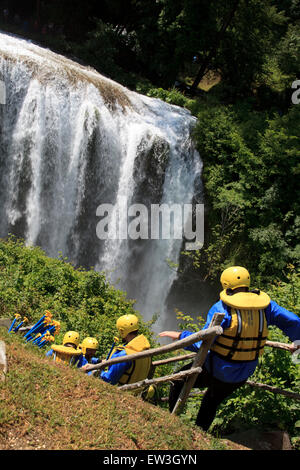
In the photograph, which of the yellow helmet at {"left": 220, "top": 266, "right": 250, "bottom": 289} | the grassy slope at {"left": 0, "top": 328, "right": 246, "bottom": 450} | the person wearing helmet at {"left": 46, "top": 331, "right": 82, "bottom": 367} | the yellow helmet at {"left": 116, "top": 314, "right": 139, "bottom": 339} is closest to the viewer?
the grassy slope at {"left": 0, "top": 328, "right": 246, "bottom": 450}

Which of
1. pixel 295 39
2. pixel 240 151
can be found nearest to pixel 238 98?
pixel 295 39

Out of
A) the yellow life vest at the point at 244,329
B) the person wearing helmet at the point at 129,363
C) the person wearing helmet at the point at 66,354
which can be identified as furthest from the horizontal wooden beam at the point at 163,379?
the person wearing helmet at the point at 66,354

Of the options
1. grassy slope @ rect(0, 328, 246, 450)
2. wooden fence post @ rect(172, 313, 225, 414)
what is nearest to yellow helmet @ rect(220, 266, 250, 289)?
wooden fence post @ rect(172, 313, 225, 414)

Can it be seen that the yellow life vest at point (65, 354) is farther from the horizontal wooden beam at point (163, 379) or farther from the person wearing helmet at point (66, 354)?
the horizontal wooden beam at point (163, 379)

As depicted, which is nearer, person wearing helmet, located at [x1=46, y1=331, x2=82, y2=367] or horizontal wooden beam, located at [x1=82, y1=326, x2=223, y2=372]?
horizontal wooden beam, located at [x1=82, y1=326, x2=223, y2=372]

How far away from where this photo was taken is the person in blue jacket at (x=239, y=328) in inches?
155

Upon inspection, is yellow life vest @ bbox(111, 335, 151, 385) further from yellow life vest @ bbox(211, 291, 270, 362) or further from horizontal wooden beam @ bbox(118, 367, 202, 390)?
yellow life vest @ bbox(211, 291, 270, 362)

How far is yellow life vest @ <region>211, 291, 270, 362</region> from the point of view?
12.9 feet

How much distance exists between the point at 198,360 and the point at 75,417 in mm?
1219

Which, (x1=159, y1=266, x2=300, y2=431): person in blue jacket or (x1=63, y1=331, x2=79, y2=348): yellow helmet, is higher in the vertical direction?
(x1=159, y1=266, x2=300, y2=431): person in blue jacket

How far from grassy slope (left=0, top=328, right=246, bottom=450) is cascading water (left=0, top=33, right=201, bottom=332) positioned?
7.48 m

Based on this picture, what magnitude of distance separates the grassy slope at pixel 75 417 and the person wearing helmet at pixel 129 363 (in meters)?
0.26

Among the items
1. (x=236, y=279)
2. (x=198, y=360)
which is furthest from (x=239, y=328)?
(x=198, y=360)

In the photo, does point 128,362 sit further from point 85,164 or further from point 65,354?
point 85,164
